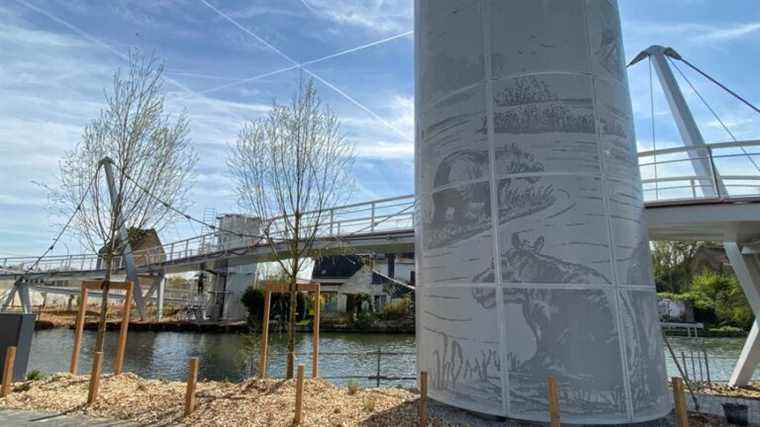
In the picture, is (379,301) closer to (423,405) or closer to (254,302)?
(254,302)

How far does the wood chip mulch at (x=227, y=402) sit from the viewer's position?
6.76 metres

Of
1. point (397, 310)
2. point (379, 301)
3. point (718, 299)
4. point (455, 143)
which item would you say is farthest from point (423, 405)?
point (718, 299)

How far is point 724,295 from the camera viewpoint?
34.1m

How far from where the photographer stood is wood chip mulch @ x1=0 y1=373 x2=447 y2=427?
676 cm

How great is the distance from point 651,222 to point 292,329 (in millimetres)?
9147

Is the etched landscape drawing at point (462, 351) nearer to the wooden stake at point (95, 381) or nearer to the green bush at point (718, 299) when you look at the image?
the wooden stake at point (95, 381)

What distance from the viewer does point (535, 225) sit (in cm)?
699

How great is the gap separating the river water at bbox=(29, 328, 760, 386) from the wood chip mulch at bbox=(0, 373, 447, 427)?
3.45 m

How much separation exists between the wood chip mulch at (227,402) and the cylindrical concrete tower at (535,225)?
1.23 metres

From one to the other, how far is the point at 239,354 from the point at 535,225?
2075 cm

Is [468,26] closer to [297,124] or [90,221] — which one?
[297,124]

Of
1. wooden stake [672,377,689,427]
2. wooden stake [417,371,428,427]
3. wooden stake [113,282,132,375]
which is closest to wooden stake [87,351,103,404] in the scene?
wooden stake [113,282,132,375]

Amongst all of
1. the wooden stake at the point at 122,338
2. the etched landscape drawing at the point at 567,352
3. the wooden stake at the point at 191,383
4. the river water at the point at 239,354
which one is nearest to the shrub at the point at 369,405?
the etched landscape drawing at the point at 567,352

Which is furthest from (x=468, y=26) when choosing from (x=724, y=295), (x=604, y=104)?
(x=724, y=295)
